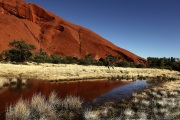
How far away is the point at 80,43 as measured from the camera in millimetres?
127188

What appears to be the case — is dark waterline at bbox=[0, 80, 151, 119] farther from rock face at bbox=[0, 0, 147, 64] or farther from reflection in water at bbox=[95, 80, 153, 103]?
rock face at bbox=[0, 0, 147, 64]

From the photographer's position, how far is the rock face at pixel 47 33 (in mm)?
115625

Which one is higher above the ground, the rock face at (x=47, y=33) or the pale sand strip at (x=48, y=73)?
the rock face at (x=47, y=33)

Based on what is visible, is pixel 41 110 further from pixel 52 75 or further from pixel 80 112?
pixel 52 75

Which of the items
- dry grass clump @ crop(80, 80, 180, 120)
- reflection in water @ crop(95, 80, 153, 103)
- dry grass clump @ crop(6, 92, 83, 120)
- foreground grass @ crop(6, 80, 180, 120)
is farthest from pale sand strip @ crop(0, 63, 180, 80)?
dry grass clump @ crop(80, 80, 180, 120)

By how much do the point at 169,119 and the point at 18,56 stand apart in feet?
204

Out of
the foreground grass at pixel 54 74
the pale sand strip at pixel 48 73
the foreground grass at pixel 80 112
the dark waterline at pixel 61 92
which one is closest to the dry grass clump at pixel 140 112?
the foreground grass at pixel 80 112

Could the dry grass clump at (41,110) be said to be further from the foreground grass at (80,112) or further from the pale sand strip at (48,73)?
the pale sand strip at (48,73)

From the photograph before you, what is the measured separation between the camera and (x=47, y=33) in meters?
129

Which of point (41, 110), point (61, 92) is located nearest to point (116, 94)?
point (61, 92)

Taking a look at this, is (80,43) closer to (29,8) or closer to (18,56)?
(29,8)

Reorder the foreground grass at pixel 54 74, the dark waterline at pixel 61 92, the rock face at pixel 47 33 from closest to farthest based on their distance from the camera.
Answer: the dark waterline at pixel 61 92, the foreground grass at pixel 54 74, the rock face at pixel 47 33

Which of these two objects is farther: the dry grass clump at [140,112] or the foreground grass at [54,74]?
the foreground grass at [54,74]

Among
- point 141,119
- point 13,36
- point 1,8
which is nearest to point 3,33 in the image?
point 13,36
